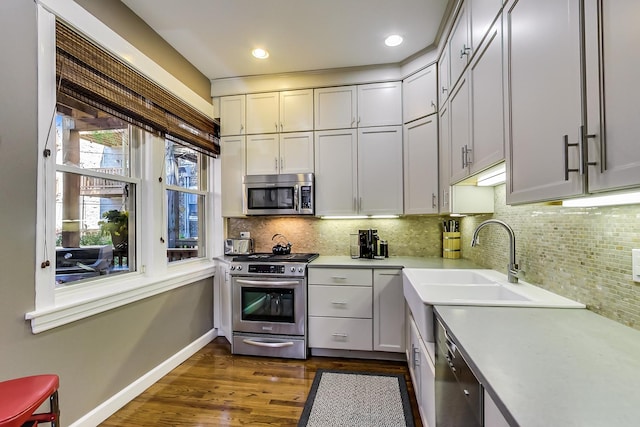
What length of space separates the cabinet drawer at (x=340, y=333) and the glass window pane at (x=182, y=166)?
179 centimetres

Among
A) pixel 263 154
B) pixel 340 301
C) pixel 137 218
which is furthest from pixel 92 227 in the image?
pixel 340 301

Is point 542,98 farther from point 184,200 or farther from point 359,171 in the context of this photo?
point 184,200

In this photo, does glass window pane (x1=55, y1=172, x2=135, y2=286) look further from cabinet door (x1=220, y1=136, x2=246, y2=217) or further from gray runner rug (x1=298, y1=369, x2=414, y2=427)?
gray runner rug (x1=298, y1=369, x2=414, y2=427)

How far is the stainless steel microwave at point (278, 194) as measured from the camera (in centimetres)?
299

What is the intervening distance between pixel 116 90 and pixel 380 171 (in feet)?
7.22

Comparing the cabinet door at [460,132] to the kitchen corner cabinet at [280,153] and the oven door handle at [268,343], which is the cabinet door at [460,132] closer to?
the kitchen corner cabinet at [280,153]

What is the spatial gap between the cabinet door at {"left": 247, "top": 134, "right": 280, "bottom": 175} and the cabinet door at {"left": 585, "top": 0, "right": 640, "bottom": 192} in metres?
2.60

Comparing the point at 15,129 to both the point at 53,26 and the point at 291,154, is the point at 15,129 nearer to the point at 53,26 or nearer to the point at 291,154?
the point at 53,26

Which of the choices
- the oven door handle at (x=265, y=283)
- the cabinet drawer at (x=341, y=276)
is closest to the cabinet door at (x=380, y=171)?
the cabinet drawer at (x=341, y=276)

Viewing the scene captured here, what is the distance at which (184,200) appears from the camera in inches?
114

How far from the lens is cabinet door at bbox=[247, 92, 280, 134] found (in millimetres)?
3105

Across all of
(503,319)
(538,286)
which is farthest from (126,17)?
(538,286)

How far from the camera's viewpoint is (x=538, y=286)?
60.9 inches

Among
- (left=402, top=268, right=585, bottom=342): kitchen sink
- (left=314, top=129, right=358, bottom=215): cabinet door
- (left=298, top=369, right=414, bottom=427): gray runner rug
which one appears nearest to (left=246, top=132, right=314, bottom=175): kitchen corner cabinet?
(left=314, top=129, right=358, bottom=215): cabinet door
